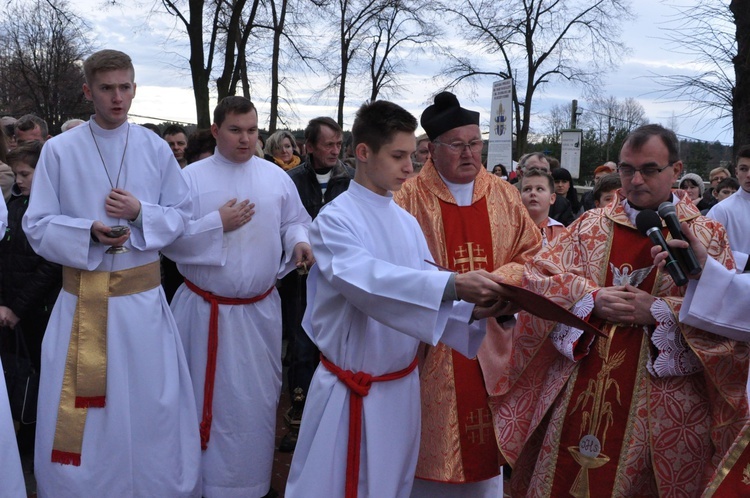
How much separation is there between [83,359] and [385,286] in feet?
6.32

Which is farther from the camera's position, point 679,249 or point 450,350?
point 450,350

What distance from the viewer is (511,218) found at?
12.8 ft

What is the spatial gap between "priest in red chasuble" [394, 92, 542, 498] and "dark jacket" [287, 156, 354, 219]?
1928 millimetres

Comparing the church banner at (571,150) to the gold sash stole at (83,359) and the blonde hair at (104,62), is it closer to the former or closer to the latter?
the blonde hair at (104,62)

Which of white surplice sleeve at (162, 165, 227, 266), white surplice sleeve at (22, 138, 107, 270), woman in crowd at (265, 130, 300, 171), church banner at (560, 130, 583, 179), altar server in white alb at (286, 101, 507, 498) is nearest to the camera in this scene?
altar server in white alb at (286, 101, 507, 498)

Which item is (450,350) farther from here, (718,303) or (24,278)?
(24,278)

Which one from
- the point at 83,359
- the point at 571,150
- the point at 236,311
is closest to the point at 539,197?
the point at 236,311

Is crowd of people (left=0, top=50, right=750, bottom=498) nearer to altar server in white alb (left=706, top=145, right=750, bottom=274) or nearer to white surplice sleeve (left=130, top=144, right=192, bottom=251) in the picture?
white surplice sleeve (left=130, top=144, right=192, bottom=251)

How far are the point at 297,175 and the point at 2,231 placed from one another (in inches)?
106

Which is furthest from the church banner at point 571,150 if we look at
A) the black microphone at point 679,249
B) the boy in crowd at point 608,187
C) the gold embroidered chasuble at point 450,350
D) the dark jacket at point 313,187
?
the black microphone at point 679,249

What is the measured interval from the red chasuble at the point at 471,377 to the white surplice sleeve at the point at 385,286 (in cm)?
81

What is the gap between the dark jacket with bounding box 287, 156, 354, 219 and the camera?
228 inches

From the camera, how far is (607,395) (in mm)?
3039

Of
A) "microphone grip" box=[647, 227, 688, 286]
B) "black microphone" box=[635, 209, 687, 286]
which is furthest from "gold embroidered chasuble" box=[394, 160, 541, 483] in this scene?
"microphone grip" box=[647, 227, 688, 286]
